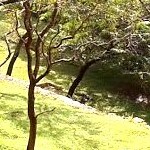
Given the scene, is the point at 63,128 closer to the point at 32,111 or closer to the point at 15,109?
the point at 15,109

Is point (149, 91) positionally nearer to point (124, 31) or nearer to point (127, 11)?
point (124, 31)

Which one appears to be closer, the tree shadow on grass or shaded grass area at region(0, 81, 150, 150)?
shaded grass area at region(0, 81, 150, 150)

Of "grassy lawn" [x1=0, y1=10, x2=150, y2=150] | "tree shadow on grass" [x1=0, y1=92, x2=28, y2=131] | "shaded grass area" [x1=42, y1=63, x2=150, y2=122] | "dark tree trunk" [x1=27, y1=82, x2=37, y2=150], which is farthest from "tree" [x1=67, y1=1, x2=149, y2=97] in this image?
"dark tree trunk" [x1=27, y1=82, x2=37, y2=150]

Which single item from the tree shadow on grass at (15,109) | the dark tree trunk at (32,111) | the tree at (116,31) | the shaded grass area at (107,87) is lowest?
the shaded grass area at (107,87)

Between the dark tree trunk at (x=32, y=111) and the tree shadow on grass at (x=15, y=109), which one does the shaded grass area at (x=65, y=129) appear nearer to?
the tree shadow on grass at (x=15, y=109)

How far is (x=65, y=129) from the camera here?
19.6 m

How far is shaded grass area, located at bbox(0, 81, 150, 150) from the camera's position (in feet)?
57.6

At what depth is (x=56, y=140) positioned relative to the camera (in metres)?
18.0

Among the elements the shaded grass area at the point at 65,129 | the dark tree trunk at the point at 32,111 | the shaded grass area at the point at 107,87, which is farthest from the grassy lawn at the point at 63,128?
the shaded grass area at the point at 107,87

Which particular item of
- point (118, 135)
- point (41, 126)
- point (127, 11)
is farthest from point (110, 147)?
point (127, 11)

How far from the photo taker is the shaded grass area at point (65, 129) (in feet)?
57.6

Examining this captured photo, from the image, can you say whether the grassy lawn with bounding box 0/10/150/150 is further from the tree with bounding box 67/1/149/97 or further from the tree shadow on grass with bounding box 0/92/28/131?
the tree with bounding box 67/1/149/97

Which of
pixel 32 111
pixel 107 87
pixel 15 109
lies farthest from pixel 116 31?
pixel 32 111

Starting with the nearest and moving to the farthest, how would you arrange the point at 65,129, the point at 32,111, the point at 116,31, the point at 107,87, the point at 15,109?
1. the point at 32,111
2. the point at 65,129
3. the point at 15,109
4. the point at 116,31
5. the point at 107,87
